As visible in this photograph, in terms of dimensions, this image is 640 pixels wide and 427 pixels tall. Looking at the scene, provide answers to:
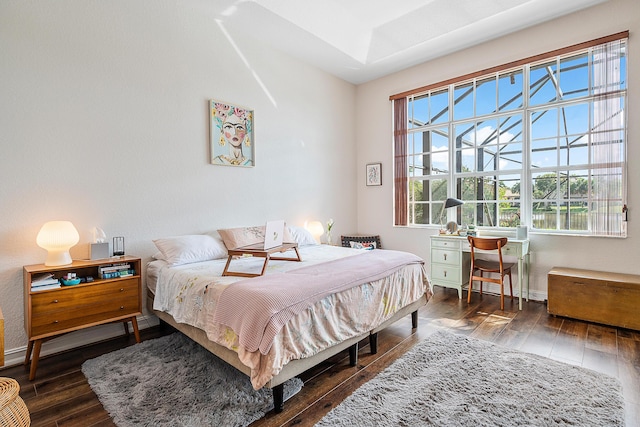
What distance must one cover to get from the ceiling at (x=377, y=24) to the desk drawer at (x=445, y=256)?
2719 millimetres

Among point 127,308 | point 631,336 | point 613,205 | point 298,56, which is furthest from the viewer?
point 298,56

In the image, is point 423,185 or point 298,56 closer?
point 298,56

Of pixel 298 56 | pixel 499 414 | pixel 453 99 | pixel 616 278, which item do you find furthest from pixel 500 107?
pixel 499 414

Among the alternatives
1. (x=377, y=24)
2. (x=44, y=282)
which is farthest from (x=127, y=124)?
(x=377, y=24)

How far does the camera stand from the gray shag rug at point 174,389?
176 cm

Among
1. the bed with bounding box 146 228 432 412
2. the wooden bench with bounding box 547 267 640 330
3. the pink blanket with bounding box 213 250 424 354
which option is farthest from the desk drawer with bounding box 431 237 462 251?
the pink blanket with bounding box 213 250 424 354

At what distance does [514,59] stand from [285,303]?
4.14 metres

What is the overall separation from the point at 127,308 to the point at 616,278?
4466mm

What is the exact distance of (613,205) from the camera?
3.32 meters

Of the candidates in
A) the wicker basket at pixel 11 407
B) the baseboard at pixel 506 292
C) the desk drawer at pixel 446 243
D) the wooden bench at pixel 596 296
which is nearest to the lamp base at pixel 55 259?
the wicker basket at pixel 11 407

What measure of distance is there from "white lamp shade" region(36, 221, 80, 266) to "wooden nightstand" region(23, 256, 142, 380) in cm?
8

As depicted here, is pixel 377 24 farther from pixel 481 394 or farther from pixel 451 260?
pixel 481 394

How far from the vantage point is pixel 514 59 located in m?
3.91

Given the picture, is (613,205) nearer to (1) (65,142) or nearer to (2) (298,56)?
(2) (298,56)
